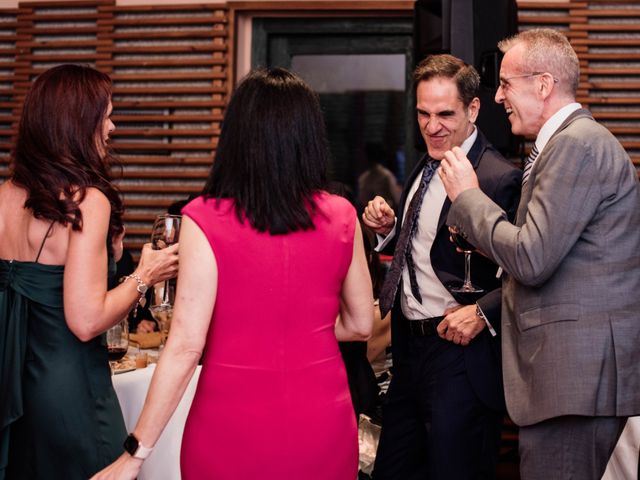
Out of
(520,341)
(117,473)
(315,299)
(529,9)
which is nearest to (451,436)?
(520,341)

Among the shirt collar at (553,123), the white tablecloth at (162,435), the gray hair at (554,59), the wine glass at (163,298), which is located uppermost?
the gray hair at (554,59)

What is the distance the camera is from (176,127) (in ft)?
18.3

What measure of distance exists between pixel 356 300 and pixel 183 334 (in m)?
0.46

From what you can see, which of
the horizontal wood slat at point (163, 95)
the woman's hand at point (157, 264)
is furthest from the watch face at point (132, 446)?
the horizontal wood slat at point (163, 95)

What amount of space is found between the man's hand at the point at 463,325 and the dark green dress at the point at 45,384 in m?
1.11

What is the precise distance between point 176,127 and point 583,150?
12.9 feet

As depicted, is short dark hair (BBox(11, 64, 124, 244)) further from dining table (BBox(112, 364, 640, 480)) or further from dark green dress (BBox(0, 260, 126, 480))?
dining table (BBox(112, 364, 640, 480))

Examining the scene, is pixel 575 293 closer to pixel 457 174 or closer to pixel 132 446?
pixel 457 174

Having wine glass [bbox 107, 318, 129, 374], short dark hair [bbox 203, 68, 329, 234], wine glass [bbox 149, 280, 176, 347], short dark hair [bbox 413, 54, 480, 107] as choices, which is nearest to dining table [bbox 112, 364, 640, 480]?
wine glass [bbox 107, 318, 129, 374]

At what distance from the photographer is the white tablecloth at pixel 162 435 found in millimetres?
2834

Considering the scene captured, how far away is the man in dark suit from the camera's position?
2.57 metres

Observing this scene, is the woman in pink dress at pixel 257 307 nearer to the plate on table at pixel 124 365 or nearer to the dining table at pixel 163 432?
the dining table at pixel 163 432

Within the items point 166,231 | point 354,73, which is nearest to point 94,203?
point 166,231

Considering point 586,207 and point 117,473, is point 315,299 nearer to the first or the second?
point 117,473
